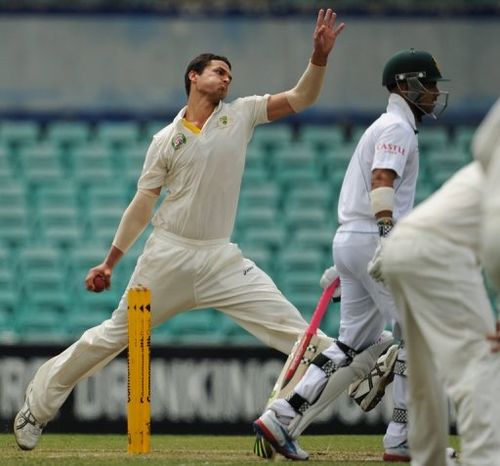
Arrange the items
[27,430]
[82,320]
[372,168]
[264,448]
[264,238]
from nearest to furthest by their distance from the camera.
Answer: [372,168], [264,448], [27,430], [82,320], [264,238]

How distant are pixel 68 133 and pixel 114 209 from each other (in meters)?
0.99

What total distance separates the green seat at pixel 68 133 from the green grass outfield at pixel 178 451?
5521 mm

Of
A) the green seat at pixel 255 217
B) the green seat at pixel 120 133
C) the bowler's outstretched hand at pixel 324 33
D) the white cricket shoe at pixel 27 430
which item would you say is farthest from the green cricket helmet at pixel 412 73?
the green seat at pixel 120 133

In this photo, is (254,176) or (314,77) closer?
(314,77)

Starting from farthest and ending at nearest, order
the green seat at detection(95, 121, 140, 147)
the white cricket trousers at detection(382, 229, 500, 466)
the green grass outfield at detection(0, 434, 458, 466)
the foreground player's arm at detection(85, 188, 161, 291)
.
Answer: the green seat at detection(95, 121, 140, 147) → the foreground player's arm at detection(85, 188, 161, 291) → the green grass outfield at detection(0, 434, 458, 466) → the white cricket trousers at detection(382, 229, 500, 466)

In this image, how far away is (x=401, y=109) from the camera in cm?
671

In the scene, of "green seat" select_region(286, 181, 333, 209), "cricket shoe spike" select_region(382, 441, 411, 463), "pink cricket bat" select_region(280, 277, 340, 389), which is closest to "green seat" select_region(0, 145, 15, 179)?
"green seat" select_region(286, 181, 333, 209)

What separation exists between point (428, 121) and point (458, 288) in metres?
9.89

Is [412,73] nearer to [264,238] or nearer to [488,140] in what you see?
[488,140]

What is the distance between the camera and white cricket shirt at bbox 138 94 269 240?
7.07 m

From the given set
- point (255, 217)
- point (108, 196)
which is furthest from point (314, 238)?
point (108, 196)

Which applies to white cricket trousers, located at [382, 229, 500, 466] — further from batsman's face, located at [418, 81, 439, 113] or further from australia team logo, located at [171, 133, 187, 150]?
australia team logo, located at [171, 133, 187, 150]

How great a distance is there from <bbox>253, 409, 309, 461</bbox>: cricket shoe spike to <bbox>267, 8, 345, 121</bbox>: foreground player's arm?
151 centimetres

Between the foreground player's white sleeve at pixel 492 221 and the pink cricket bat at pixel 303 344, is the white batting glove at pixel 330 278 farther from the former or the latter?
the foreground player's white sleeve at pixel 492 221
